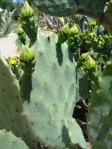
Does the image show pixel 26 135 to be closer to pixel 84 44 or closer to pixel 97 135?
pixel 97 135

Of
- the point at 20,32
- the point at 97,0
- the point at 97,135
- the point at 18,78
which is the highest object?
the point at 20,32

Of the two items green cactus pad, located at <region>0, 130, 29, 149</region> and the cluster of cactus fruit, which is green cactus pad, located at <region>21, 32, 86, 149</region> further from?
green cactus pad, located at <region>0, 130, 29, 149</region>

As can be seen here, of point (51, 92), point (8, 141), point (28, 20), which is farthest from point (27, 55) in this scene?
point (8, 141)

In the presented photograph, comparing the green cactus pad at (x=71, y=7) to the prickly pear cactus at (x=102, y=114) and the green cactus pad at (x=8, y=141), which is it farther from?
the green cactus pad at (x=8, y=141)

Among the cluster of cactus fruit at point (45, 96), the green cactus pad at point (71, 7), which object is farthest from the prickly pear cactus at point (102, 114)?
the green cactus pad at point (71, 7)

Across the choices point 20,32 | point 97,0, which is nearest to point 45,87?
point 97,0

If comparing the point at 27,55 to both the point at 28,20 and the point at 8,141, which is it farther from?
the point at 8,141
